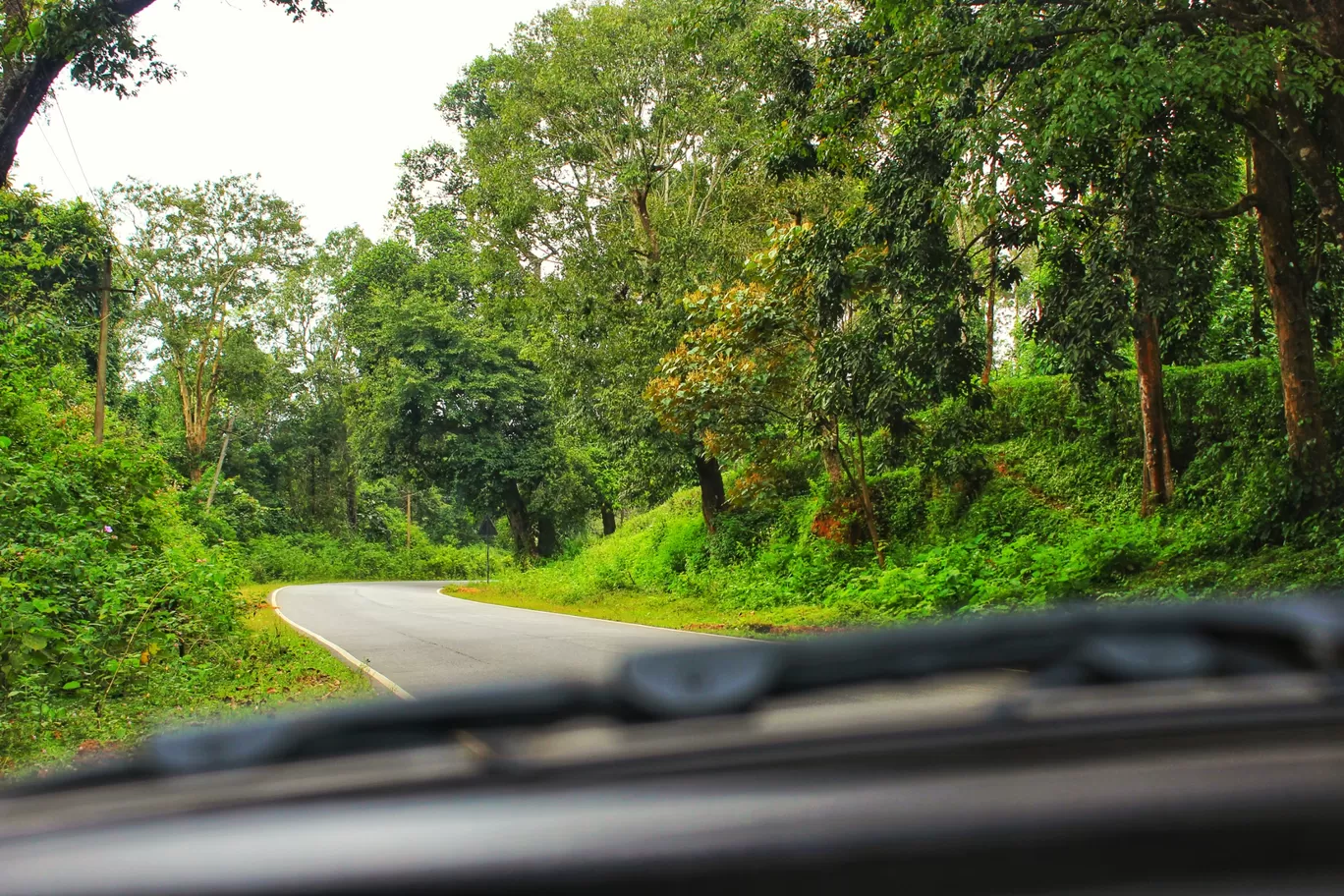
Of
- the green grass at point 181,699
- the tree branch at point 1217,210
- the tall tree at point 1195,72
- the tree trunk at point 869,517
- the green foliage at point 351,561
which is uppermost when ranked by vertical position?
the tall tree at point 1195,72

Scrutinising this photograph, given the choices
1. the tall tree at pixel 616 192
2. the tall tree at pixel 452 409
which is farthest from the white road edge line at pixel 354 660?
the tall tree at pixel 452 409

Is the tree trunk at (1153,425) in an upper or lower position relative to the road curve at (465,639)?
upper

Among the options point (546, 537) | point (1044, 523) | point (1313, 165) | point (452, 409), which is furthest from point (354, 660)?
point (546, 537)

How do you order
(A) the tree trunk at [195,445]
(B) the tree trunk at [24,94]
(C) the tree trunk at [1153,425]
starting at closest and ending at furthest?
(B) the tree trunk at [24,94]
(C) the tree trunk at [1153,425]
(A) the tree trunk at [195,445]

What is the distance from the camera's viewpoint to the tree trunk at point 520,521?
112 ft

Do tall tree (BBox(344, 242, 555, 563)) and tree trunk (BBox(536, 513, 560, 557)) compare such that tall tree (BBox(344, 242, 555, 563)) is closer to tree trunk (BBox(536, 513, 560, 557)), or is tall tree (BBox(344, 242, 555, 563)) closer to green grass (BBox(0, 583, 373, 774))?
tree trunk (BBox(536, 513, 560, 557))

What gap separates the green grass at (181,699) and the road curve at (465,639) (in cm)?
69

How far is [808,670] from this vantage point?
721 mm

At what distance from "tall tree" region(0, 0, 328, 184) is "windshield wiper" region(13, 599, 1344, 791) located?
908cm

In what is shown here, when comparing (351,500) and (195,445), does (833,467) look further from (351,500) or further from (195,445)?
(351,500)

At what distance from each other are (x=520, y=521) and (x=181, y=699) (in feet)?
89.9

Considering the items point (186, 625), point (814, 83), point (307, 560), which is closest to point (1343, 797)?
point (186, 625)

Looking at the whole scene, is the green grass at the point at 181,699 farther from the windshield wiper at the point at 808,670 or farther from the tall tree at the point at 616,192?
the tall tree at the point at 616,192

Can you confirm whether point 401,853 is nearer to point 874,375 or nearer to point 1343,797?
point 1343,797
